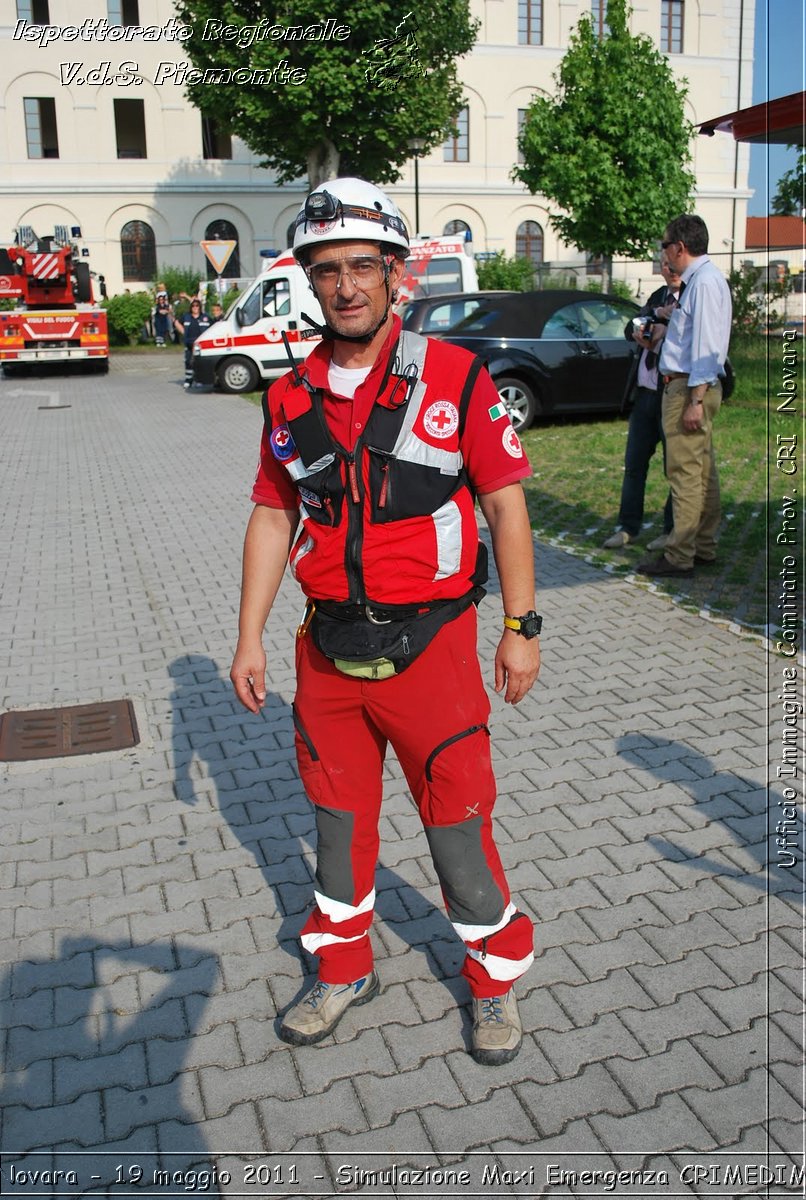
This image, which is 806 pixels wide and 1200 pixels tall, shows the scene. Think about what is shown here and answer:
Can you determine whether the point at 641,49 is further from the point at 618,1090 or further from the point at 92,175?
the point at 618,1090

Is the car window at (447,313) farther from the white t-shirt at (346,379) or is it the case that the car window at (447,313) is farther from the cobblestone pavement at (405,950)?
the white t-shirt at (346,379)

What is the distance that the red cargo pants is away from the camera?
2.96m

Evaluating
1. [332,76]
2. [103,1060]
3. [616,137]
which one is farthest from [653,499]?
[616,137]

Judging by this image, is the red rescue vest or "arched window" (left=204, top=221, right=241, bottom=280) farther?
"arched window" (left=204, top=221, right=241, bottom=280)

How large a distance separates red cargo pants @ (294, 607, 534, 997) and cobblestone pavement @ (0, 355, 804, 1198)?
28 cm

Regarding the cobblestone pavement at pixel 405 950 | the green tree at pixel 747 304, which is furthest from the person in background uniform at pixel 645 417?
the green tree at pixel 747 304

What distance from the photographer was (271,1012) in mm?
3324

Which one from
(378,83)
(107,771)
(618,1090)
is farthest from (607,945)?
(378,83)

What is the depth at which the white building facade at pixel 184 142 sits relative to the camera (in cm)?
4100

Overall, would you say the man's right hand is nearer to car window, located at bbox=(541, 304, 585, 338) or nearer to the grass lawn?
the grass lawn

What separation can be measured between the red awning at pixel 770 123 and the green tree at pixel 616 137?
23.9 metres

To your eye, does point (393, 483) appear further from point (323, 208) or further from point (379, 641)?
point (323, 208)

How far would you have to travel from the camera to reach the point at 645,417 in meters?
7.67

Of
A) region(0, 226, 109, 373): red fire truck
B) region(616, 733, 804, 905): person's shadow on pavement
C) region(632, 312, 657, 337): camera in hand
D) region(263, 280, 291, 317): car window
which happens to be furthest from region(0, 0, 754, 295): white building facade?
region(616, 733, 804, 905): person's shadow on pavement
